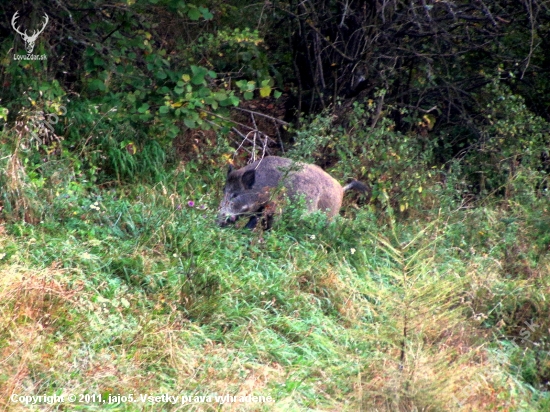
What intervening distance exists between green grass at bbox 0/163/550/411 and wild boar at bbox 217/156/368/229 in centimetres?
26

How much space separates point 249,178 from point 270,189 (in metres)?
0.29

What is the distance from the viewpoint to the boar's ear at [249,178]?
7039 mm

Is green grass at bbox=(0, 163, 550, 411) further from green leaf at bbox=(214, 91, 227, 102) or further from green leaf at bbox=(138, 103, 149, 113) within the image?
green leaf at bbox=(214, 91, 227, 102)

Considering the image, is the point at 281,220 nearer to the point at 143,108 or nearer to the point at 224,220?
the point at 224,220

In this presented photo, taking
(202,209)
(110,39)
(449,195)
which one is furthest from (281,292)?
(110,39)

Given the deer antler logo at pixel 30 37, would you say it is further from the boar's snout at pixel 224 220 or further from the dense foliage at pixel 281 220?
the boar's snout at pixel 224 220

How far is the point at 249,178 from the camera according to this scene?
7051 millimetres

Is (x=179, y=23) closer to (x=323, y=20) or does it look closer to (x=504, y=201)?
(x=323, y=20)

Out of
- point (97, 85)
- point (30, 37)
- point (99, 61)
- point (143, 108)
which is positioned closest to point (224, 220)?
point (143, 108)

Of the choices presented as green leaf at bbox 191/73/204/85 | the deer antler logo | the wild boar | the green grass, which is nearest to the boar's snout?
the wild boar

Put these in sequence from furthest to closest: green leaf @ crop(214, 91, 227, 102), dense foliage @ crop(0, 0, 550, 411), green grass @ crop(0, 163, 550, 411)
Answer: green leaf @ crop(214, 91, 227, 102) < dense foliage @ crop(0, 0, 550, 411) < green grass @ crop(0, 163, 550, 411)

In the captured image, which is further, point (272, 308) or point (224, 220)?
point (224, 220)

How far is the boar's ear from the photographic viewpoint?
7.04 meters

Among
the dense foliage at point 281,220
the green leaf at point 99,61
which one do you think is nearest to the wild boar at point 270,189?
the dense foliage at point 281,220
